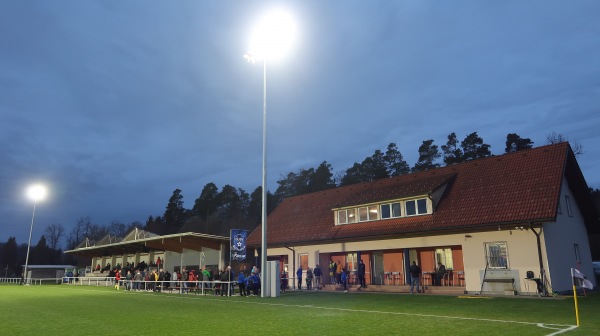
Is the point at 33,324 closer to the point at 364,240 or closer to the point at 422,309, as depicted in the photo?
the point at 422,309

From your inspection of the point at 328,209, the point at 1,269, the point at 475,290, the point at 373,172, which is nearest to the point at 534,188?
the point at 475,290

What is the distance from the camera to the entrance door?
26.3 metres

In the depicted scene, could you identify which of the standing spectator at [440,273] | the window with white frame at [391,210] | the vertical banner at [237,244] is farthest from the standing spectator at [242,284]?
the standing spectator at [440,273]

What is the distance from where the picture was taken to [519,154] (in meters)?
23.8

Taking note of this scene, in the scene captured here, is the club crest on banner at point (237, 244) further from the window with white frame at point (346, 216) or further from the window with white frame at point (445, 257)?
the window with white frame at point (445, 257)

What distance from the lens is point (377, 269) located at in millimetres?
26438

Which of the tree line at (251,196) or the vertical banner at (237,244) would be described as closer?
the vertical banner at (237,244)

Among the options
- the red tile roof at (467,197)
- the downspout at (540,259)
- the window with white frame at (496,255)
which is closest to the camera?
the downspout at (540,259)

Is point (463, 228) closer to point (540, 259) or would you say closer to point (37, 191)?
point (540, 259)

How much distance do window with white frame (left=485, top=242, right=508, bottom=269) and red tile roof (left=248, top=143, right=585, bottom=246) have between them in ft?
4.14

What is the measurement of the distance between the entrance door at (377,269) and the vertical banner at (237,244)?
28.1 ft

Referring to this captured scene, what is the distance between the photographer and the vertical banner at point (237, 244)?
22.9 meters

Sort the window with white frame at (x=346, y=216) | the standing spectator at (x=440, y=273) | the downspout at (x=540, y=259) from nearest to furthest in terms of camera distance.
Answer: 1. the downspout at (x=540, y=259)
2. the standing spectator at (x=440, y=273)
3. the window with white frame at (x=346, y=216)

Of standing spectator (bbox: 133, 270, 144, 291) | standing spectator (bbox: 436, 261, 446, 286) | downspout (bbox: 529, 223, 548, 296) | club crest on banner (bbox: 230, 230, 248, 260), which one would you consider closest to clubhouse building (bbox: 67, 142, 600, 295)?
downspout (bbox: 529, 223, 548, 296)
